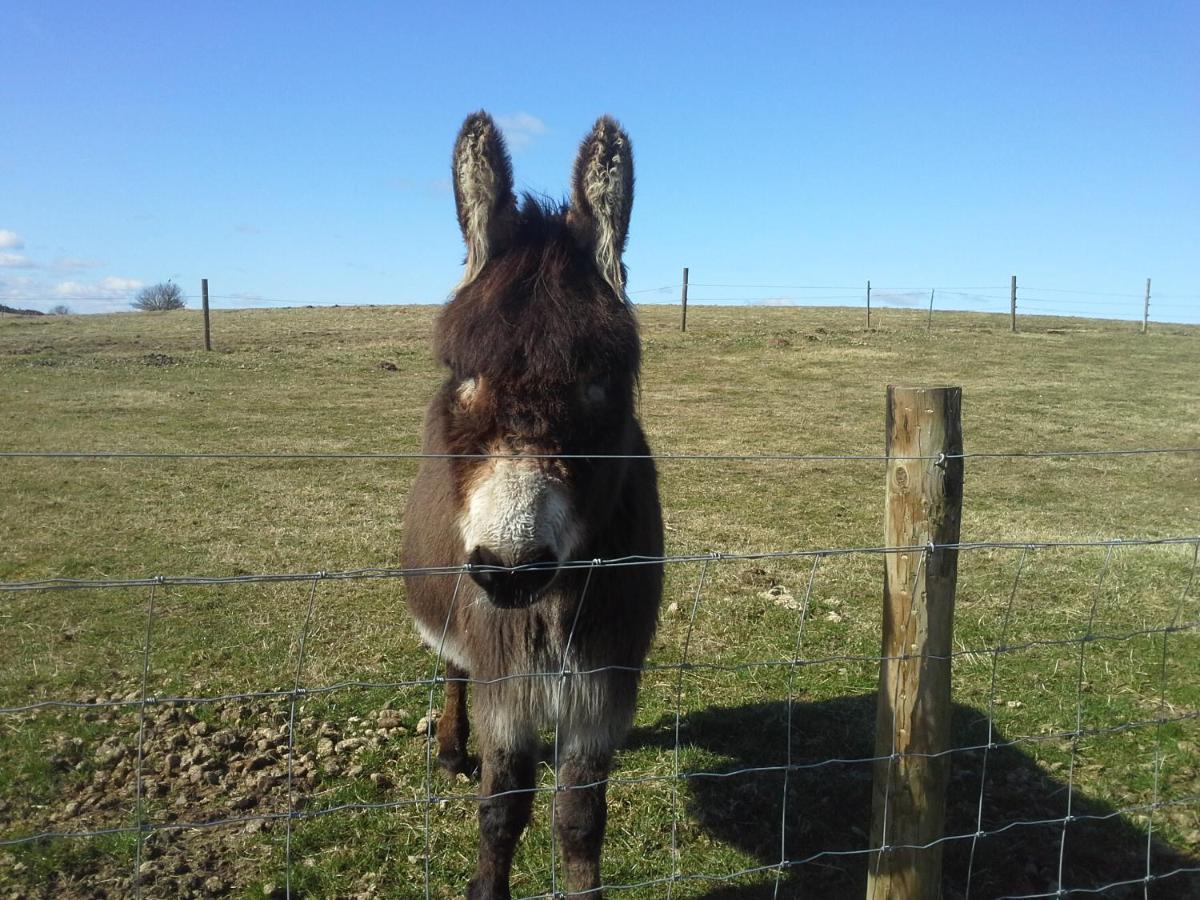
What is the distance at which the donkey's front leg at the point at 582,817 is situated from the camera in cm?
345

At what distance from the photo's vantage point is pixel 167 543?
8.59 m

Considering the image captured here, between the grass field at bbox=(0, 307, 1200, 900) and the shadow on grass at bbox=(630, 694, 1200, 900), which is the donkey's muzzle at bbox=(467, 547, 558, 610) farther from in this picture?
the shadow on grass at bbox=(630, 694, 1200, 900)

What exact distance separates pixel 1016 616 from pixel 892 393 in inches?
204

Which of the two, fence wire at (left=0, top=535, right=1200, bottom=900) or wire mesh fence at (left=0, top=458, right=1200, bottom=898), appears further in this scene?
wire mesh fence at (left=0, top=458, right=1200, bottom=898)

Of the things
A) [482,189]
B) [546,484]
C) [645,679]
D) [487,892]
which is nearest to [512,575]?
[546,484]

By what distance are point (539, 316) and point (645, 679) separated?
145 inches

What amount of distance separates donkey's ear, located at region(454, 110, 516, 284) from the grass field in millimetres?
1489

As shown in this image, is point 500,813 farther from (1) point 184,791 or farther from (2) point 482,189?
(2) point 482,189

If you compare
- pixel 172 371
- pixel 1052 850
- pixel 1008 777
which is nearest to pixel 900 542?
pixel 1052 850

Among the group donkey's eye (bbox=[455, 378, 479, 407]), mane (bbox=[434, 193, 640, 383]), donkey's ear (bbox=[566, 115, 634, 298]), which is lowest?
donkey's eye (bbox=[455, 378, 479, 407])

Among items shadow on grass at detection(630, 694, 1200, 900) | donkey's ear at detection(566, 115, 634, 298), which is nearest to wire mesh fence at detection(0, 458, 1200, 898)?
shadow on grass at detection(630, 694, 1200, 900)

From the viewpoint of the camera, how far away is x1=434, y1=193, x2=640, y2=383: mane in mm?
2875

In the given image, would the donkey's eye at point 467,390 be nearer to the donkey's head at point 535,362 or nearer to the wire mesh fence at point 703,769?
the donkey's head at point 535,362

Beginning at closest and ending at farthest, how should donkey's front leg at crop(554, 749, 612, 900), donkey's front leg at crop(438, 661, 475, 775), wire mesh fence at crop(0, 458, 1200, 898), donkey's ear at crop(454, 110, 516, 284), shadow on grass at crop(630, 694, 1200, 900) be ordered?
donkey's ear at crop(454, 110, 516, 284) < donkey's front leg at crop(554, 749, 612, 900) < wire mesh fence at crop(0, 458, 1200, 898) < shadow on grass at crop(630, 694, 1200, 900) < donkey's front leg at crop(438, 661, 475, 775)
